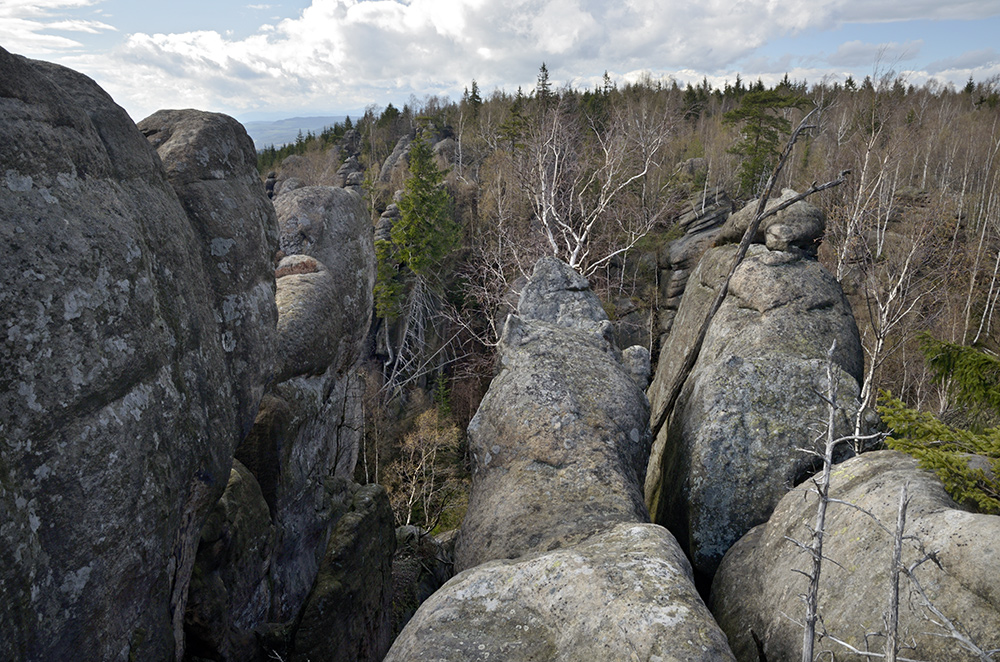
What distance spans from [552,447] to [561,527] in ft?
4.70

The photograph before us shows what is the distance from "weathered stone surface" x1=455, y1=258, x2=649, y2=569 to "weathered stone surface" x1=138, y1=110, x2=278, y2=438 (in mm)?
3481

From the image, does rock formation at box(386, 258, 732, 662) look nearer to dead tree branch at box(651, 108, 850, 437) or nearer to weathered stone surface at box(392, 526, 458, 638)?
dead tree branch at box(651, 108, 850, 437)

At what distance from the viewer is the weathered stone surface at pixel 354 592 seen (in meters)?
7.98

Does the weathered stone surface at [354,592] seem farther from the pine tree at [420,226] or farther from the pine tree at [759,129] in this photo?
the pine tree at [759,129]

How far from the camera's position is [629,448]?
873 cm

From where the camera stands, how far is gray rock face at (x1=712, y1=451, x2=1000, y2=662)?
4.04 meters

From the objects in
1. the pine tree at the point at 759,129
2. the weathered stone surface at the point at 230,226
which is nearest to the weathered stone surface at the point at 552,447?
the weathered stone surface at the point at 230,226

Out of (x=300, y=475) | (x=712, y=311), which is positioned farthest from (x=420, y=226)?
(x=300, y=475)

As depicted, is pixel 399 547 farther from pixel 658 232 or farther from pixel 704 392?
pixel 658 232

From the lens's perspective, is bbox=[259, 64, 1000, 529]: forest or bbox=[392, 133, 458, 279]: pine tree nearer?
bbox=[259, 64, 1000, 529]: forest

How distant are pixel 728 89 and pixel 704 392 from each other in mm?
85854

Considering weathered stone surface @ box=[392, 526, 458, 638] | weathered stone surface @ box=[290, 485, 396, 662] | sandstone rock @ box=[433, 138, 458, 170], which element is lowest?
weathered stone surface @ box=[392, 526, 458, 638]

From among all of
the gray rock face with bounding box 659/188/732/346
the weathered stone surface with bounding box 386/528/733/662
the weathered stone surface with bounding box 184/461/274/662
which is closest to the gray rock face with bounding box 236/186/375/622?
the weathered stone surface with bounding box 184/461/274/662

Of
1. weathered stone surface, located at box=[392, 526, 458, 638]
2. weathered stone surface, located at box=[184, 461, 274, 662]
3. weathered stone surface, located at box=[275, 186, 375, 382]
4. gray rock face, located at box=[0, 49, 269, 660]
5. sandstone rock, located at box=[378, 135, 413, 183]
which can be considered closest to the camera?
→ gray rock face, located at box=[0, 49, 269, 660]
